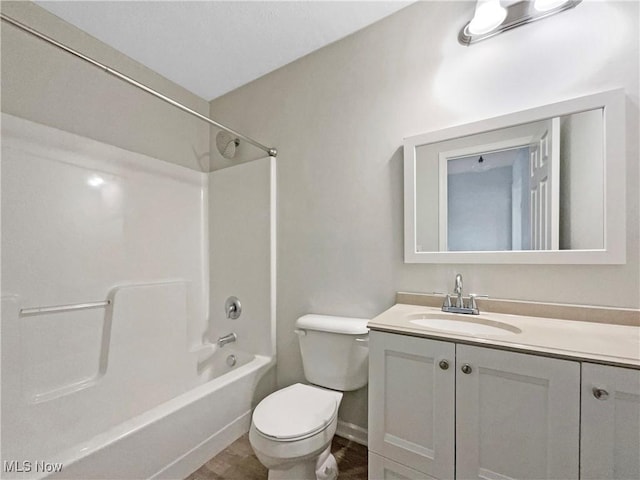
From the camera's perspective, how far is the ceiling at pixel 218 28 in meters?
1.47

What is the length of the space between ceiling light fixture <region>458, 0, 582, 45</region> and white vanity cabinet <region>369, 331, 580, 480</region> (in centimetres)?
139

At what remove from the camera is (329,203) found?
1.72 metres

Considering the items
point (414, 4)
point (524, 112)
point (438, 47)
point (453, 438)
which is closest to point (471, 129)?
point (524, 112)

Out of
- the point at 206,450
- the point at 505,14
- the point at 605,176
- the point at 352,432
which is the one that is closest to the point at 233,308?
the point at 206,450

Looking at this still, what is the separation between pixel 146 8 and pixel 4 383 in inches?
79.8

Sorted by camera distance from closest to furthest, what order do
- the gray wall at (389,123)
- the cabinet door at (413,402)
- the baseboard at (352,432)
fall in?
the cabinet door at (413,402) < the gray wall at (389,123) < the baseboard at (352,432)

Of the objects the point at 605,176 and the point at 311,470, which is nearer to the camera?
the point at 605,176

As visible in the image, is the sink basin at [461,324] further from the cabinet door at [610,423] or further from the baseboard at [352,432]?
the baseboard at [352,432]

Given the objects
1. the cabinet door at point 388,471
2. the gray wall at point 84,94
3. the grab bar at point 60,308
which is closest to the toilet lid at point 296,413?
the cabinet door at point 388,471

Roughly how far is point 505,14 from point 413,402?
5.58 ft

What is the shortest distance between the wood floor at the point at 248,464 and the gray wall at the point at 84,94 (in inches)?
79.8

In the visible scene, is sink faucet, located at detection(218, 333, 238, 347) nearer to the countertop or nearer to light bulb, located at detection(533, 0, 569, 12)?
the countertop

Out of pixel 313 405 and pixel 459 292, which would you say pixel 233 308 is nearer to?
pixel 313 405

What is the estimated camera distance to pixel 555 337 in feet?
2.97
